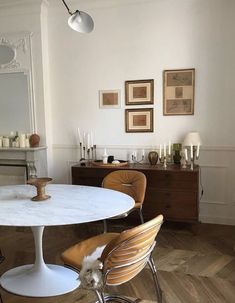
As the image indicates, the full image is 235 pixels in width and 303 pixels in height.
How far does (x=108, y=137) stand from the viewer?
162 inches

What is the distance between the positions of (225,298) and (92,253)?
108 centimetres

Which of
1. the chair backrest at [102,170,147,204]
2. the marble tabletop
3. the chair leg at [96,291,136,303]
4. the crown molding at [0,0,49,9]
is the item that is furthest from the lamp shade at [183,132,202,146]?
the crown molding at [0,0,49,9]

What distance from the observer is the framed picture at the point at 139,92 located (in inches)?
153

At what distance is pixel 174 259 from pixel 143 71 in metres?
2.29

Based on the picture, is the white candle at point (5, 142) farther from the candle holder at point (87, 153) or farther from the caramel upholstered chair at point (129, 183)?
the caramel upholstered chair at point (129, 183)

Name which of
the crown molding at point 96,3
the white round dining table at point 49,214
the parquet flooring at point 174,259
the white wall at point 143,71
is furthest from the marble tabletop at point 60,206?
the crown molding at point 96,3

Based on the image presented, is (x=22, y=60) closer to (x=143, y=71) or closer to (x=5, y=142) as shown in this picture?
(x=5, y=142)

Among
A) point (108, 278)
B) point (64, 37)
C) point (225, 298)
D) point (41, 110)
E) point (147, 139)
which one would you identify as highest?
point (64, 37)

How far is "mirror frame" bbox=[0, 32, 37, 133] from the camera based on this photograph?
4199 mm

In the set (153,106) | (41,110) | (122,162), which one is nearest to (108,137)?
(122,162)

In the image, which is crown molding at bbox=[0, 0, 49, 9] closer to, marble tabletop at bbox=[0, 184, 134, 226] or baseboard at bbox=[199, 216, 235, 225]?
marble tabletop at bbox=[0, 184, 134, 226]

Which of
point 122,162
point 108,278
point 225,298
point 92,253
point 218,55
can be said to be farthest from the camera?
point 122,162

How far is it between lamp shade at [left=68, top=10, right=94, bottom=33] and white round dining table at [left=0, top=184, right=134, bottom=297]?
1308 millimetres

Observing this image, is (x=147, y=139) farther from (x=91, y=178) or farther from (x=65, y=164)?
(x=65, y=164)
